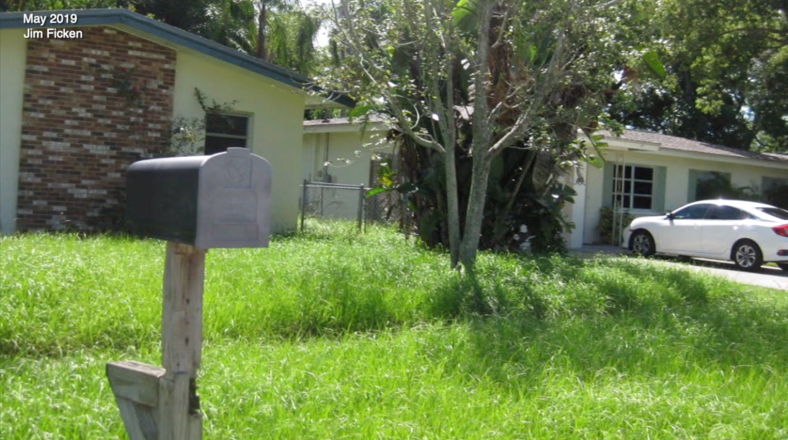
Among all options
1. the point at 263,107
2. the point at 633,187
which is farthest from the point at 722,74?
the point at 263,107

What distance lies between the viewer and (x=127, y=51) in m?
13.3

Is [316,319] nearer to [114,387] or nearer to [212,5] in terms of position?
[114,387]

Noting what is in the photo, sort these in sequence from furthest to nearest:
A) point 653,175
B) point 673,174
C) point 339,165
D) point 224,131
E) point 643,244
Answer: point 673,174 < point 653,175 < point 339,165 < point 643,244 < point 224,131

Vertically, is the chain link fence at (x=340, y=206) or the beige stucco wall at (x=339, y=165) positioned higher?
the beige stucco wall at (x=339, y=165)

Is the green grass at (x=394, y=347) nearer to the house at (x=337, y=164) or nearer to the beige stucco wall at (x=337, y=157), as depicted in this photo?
the house at (x=337, y=164)

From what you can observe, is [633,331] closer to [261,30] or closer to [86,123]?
[86,123]

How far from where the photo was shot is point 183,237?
300 cm

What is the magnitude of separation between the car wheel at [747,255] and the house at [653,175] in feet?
12.3

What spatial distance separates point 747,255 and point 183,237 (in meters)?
16.0

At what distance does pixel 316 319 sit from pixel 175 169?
4.56 metres

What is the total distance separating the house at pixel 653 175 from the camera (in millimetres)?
20781

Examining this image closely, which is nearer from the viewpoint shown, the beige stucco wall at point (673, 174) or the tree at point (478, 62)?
the tree at point (478, 62)

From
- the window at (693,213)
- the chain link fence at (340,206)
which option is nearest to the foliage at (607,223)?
the window at (693,213)

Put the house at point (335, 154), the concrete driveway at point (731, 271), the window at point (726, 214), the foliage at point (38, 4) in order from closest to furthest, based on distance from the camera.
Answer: the concrete driveway at point (731, 271), the window at point (726, 214), the foliage at point (38, 4), the house at point (335, 154)
